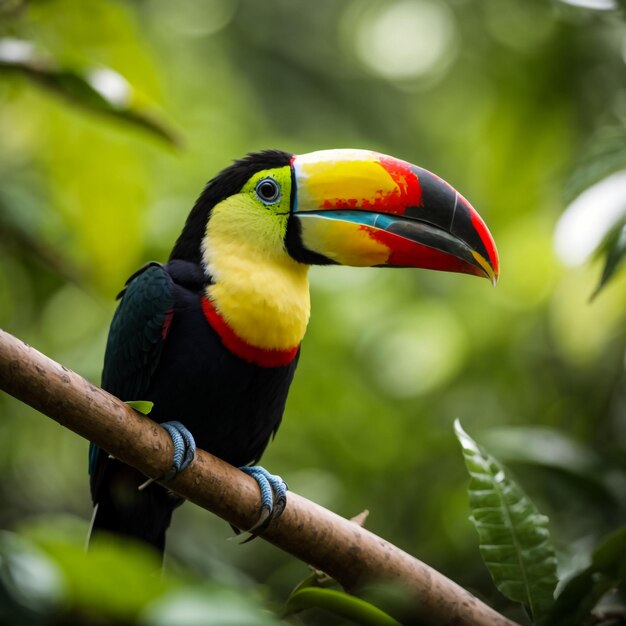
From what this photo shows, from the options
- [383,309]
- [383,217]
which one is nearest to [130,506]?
[383,217]

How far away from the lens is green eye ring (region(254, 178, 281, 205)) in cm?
287

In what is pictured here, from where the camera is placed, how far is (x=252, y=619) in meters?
1.10

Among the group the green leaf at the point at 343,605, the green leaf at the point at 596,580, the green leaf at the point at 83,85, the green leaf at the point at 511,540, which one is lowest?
the green leaf at the point at 343,605

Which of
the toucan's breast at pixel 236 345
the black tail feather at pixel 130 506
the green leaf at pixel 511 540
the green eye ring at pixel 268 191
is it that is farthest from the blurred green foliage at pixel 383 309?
the toucan's breast at pixel 236 345

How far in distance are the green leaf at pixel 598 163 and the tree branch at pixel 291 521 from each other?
3.54ft

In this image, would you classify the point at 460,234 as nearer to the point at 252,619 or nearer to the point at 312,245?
the point at 312,245

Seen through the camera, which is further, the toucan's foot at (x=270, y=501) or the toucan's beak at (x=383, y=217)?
the toucan's beak at (x=383, y=217)

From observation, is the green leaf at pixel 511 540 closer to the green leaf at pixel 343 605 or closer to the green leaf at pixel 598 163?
the green leaf at pixel 343 605

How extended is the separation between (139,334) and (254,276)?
39 cm

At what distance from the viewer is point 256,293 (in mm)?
2746

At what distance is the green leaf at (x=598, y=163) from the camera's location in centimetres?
245

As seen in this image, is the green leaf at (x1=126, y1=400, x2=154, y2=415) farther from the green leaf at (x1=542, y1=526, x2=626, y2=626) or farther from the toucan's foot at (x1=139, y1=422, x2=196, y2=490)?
the green leaf at (x1=542, y1=526, x2=626, y2=626)

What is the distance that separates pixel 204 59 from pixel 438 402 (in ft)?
12.3

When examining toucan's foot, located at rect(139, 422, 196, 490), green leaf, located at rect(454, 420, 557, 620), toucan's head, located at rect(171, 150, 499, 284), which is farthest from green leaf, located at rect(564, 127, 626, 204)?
toucan's foot, located at rect(139, 422, 196, 490)
